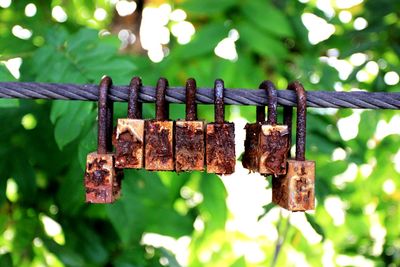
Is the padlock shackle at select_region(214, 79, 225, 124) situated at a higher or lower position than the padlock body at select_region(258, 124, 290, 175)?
higher

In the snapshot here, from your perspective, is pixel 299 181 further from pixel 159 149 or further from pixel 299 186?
pixel 159 149

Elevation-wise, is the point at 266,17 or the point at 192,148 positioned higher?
the point at 266,17

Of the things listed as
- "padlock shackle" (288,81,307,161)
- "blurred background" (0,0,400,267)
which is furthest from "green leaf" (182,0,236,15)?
"padlock shackle" (288,81,307,161)

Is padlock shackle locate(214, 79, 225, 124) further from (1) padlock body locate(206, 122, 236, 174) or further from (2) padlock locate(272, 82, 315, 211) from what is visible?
(2) padlock locate(272, 82, 315, 211)

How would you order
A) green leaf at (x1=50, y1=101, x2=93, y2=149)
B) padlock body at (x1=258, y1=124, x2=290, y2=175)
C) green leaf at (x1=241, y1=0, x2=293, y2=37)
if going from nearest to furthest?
padlock body at (x1=258, y1=124, x2=290, y2=175) < green leaf at (x1=50, y1=101, x2=93, y2=149) < green leaf at (x1=241, y1=0, x2=293, y2=37)

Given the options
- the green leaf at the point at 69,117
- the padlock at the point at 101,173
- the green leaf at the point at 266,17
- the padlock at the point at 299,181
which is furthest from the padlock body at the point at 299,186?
the green leaf at the point at 266,17

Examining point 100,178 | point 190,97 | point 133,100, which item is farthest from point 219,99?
point 100,178

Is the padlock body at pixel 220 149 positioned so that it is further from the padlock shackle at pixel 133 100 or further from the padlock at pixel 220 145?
the padlock shackle at pixel 133 100
